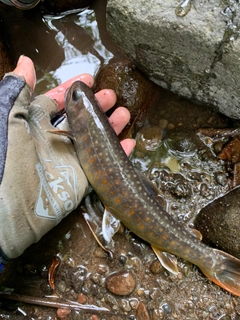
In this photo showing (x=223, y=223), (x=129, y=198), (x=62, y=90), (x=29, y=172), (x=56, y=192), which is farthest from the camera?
(x=62, y=90)

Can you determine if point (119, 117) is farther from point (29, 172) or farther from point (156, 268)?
point (156, 268)

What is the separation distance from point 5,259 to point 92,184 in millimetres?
820

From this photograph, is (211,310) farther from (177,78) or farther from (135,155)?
(177,78)

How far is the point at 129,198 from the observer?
2682 mm

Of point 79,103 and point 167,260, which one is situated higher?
point 79,103

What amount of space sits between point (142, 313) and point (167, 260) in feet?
1.44

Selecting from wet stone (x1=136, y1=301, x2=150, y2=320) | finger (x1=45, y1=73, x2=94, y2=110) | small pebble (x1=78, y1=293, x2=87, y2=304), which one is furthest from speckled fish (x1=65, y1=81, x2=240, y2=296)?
small pebble (x1=78, y1=293, x2=87, y2=304)

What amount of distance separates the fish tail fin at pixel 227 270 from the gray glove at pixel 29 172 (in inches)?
44.8

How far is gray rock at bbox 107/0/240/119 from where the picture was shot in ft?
7.64

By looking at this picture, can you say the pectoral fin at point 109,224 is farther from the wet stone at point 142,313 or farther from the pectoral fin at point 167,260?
the wet stone at point 142,313

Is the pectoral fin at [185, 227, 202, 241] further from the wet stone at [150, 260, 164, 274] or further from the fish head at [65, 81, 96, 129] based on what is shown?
the fish head at [65, 81, 96, 129]

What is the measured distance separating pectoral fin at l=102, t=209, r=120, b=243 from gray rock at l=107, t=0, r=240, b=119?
46.1 inches

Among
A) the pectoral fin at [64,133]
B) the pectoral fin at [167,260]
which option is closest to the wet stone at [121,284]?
the pectoral fin at [167,260]

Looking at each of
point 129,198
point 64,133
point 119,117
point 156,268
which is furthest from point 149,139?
point 156,268
